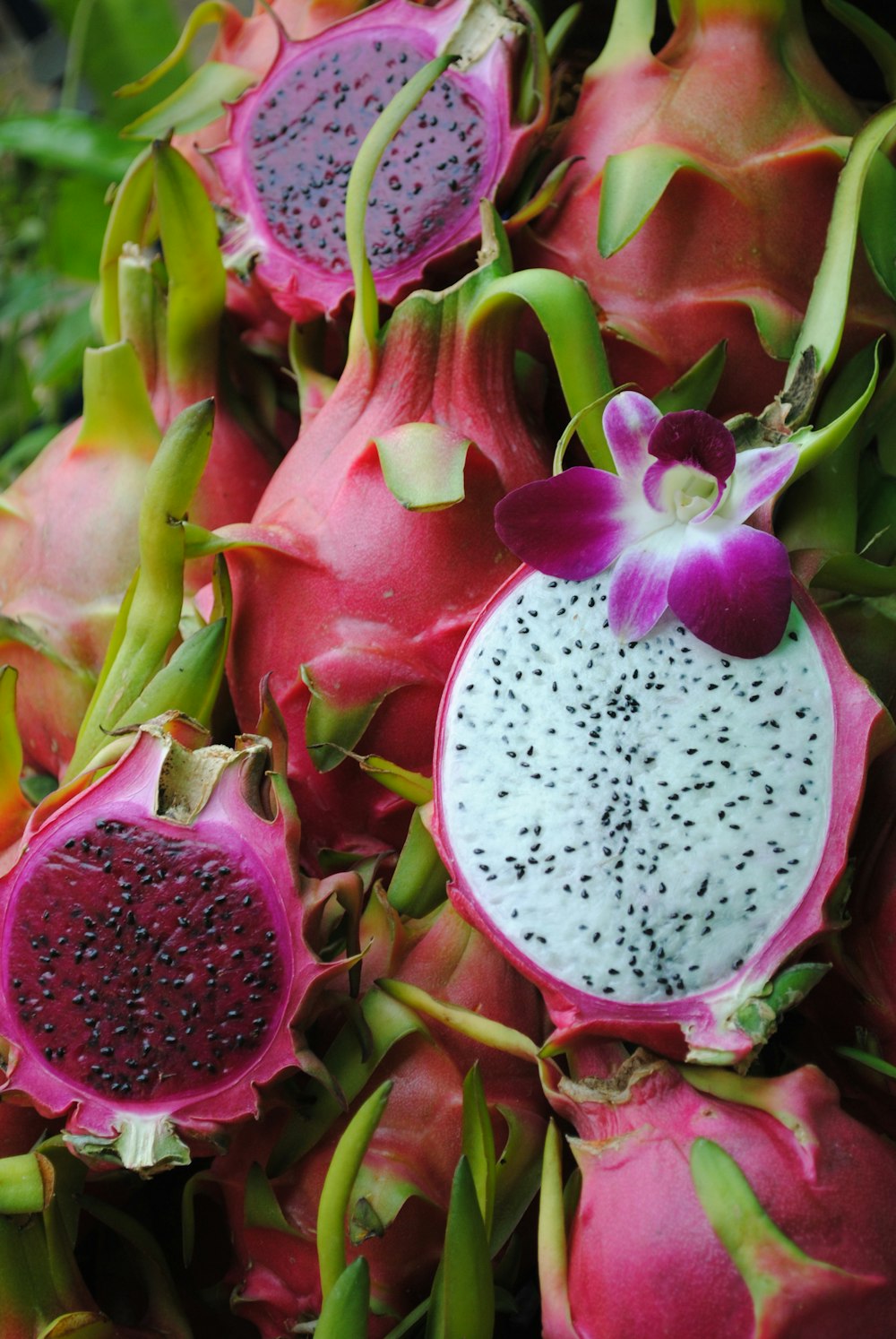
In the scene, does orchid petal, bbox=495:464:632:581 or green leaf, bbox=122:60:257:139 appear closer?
orchid petal, bbox=495:464:632:581

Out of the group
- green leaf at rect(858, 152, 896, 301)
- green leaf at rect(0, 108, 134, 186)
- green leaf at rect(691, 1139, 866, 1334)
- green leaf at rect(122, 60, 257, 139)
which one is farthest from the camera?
green leaf at rect(0, 108, 134, 186)

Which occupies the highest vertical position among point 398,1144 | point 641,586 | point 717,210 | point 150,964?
point 717,210

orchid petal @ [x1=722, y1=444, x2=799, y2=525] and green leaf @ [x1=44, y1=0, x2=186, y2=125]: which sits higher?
green leaf @ [x1=44, y1=0, x2=186, y2=125]

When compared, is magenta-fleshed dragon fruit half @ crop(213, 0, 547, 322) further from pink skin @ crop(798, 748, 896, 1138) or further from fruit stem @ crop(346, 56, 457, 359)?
pink skin @ crop(798, 748, 896, 1138)

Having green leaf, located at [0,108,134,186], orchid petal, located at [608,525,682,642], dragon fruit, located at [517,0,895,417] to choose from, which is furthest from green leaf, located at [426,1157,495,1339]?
green leaf, located at [0,108,134,186]

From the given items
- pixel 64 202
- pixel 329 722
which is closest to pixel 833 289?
pixel 329 722

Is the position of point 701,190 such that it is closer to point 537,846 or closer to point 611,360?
point 611,360

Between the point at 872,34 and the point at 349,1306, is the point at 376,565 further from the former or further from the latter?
the point at 872,34
